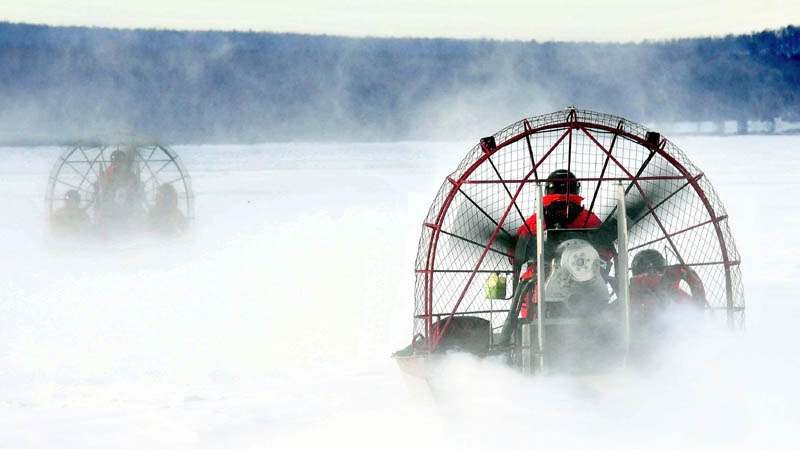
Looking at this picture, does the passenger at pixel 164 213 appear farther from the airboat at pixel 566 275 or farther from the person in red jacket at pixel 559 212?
the person in red jacket at pixel 559 212

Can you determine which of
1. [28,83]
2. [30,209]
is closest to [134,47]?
[28,83]

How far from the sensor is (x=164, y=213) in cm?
1939

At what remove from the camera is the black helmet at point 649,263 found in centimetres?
871

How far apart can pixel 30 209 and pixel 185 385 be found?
1730cm

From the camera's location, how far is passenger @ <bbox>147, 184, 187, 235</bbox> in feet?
63.1

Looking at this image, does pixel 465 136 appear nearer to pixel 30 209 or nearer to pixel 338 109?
pixel 338 109

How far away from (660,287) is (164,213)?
41.2 feet

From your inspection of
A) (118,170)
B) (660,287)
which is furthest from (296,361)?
(118,170)

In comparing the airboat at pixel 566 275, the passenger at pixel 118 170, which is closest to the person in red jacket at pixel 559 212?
the airboat at pixel 566 275

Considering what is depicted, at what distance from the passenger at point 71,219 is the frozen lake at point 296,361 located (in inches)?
29.3

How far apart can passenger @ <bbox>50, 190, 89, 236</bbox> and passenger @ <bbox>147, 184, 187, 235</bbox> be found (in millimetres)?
1180

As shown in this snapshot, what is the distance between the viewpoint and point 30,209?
25.3 meters

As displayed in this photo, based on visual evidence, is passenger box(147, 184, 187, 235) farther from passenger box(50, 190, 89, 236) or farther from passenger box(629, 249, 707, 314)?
passenger box(629, 249, 707, 314)

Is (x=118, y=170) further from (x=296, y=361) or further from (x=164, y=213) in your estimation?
(x=296, y=361)
